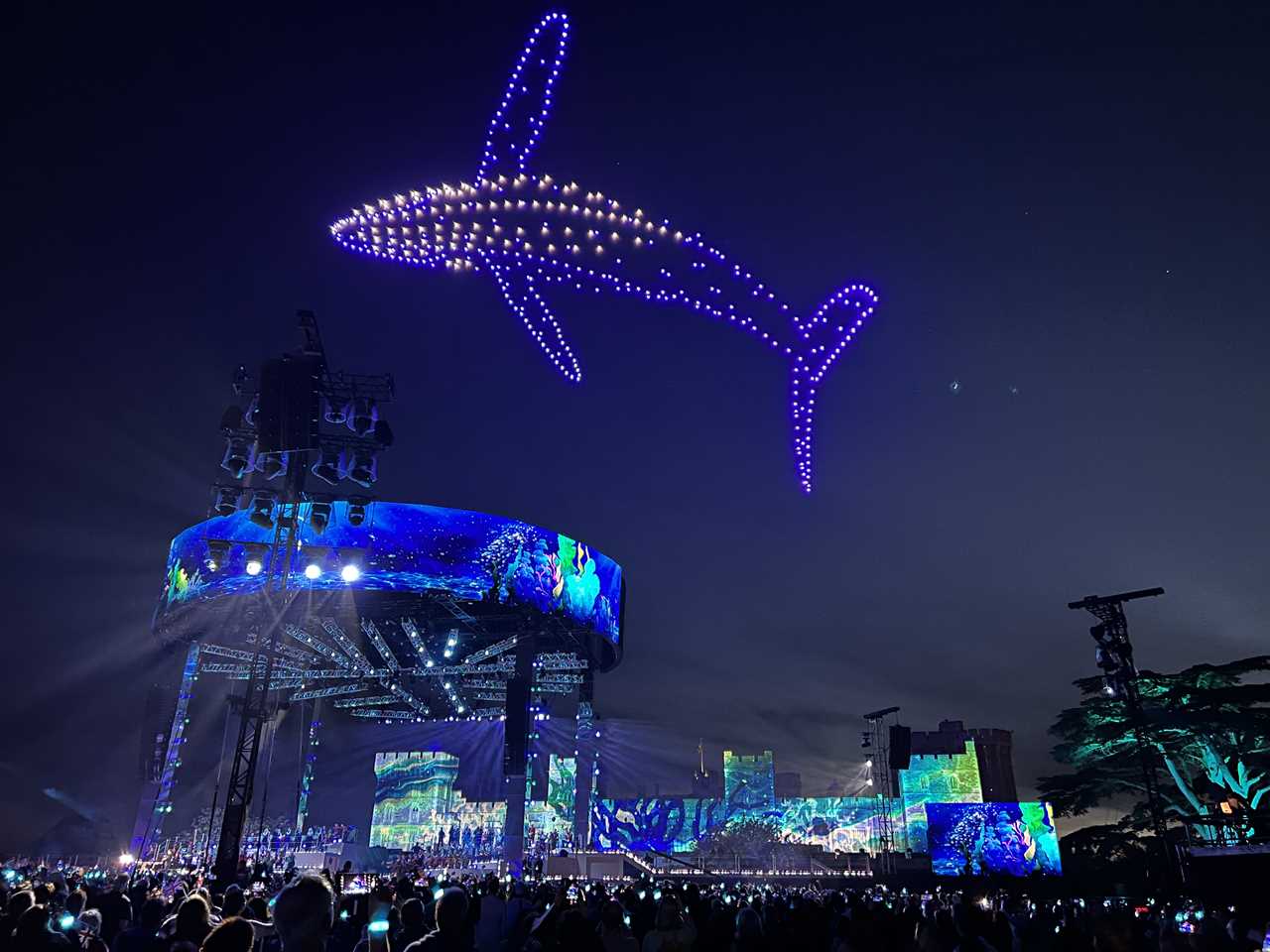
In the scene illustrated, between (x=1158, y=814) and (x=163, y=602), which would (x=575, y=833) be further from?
(x=1158, y=814)

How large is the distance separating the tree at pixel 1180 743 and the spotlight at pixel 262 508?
28.8 metres

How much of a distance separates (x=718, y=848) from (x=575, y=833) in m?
9.39

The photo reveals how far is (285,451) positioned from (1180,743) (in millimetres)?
32946

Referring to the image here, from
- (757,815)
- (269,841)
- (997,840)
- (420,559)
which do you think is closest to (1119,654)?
(997,840)

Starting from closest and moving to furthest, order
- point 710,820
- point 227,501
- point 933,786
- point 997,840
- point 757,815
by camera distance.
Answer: point 227,501
point 997,840
point 710,820
point 757,815
point 933,786

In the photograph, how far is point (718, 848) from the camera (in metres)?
49.7

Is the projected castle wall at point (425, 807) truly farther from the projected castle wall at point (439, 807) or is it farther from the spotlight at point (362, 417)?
the spotlight at point (362, 417)

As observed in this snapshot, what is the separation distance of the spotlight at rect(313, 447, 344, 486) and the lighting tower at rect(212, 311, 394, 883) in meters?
0.02

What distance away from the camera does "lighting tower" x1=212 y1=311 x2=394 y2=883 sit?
14852 mm

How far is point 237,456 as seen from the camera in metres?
17.3

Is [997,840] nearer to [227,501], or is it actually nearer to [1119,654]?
[1119,654]

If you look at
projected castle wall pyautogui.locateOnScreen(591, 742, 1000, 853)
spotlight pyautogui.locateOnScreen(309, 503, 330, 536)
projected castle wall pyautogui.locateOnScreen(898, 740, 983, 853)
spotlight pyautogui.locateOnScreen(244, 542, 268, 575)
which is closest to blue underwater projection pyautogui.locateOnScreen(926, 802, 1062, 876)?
projected castle wall pyautogui.locateOnScreen(591, 742, 1000, 853)

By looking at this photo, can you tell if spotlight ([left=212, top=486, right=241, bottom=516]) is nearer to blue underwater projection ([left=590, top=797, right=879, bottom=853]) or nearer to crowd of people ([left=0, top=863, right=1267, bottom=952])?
crowd of people ([left=0, top=863, right=1267, bottom=952])

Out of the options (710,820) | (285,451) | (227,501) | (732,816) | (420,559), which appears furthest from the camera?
(710,820)
